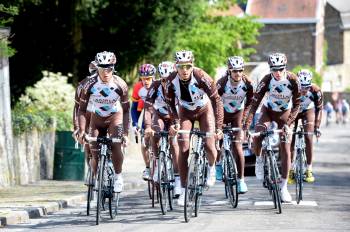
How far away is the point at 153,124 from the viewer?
16.9 metres

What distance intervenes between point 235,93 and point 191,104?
170 cm

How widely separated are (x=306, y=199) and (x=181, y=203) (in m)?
3.15

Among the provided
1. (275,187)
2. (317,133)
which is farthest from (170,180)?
(317,133)

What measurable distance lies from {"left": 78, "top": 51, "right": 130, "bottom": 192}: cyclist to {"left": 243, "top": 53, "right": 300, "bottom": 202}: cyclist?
2251 millimetres

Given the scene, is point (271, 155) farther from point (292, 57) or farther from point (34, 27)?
point (292, 57)

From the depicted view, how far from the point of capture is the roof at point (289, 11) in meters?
101

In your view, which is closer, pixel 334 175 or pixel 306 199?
pixel 306 199

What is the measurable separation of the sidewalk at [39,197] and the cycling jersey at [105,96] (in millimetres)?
1692

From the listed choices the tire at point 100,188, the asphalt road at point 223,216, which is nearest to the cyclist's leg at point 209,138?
the asphalt road at point 223,216

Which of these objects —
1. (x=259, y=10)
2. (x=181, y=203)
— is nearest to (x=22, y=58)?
(x=181, y=203)

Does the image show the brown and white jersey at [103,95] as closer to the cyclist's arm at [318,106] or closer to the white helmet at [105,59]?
the white helmet at [105,59]

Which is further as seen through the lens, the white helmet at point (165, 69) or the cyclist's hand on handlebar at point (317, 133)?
the cyclist's hand on handlebar at point (317, 133)

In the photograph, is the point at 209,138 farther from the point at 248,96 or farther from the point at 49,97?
the point at 49,97

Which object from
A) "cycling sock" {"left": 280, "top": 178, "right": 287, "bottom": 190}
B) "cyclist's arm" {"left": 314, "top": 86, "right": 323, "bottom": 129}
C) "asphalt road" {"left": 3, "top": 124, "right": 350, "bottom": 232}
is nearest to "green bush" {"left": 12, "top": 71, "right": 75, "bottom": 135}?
"cyclist's arm" {"left": 314, "top": 86, "right": 323, "bottom": 129}
